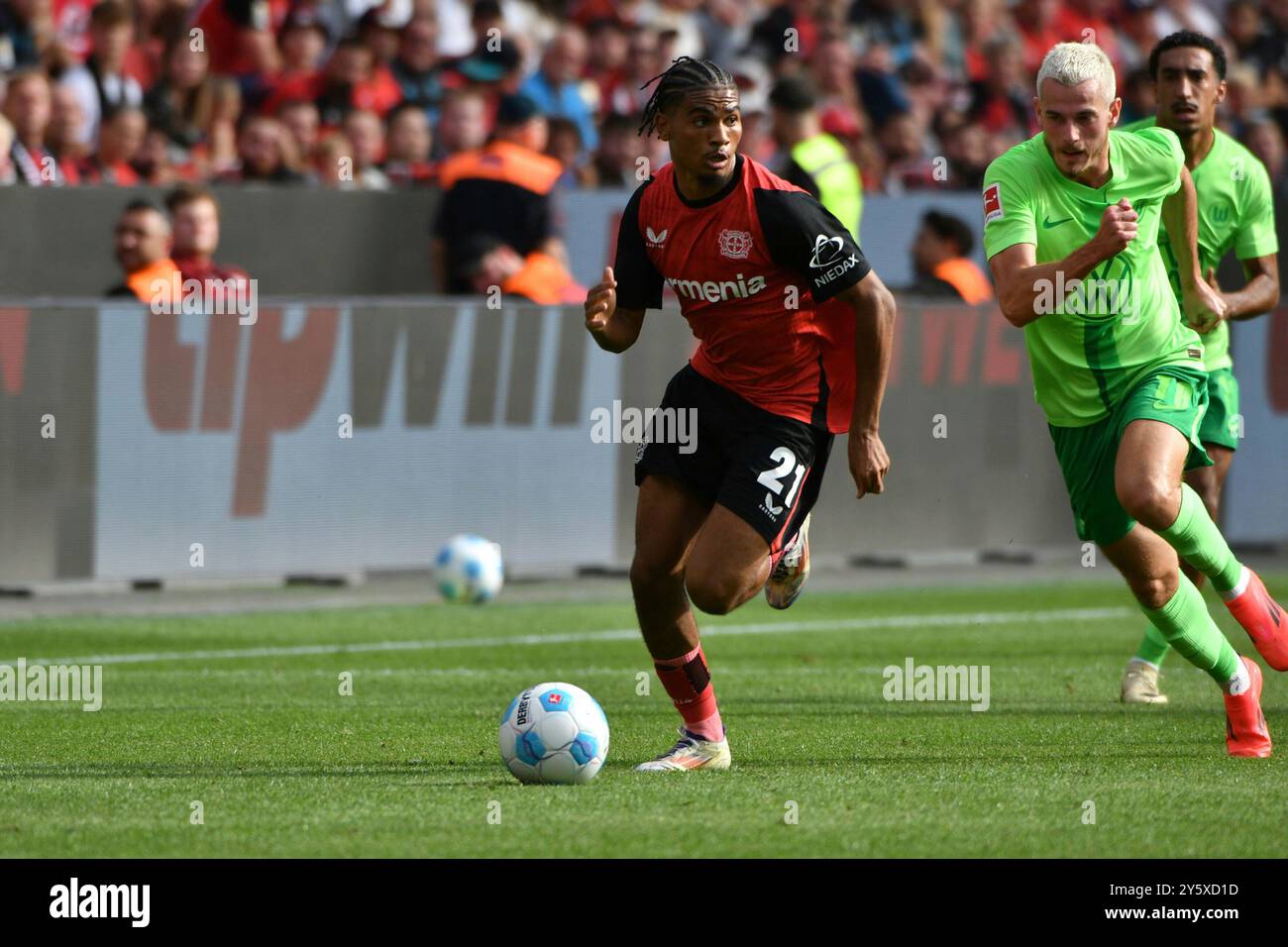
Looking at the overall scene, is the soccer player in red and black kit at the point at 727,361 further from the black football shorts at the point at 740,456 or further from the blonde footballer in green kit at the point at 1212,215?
the blonde footballer in green kit at the point at 1212,215

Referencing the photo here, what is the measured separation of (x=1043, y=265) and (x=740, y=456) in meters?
1.16

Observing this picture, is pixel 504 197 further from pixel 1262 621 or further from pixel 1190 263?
pixel 1262 621

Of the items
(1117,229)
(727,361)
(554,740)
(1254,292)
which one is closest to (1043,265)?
(1117,229)

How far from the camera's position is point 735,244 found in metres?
7.39

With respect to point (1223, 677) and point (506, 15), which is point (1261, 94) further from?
point (1223, 677)

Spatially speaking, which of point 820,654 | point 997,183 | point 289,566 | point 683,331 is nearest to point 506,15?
point 683,331

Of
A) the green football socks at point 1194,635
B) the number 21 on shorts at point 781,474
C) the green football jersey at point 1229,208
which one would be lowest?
the green football socks at point 1194,635

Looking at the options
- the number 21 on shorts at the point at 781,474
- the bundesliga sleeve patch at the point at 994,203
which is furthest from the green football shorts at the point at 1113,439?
the number 21 on shorts at the point at 781,474

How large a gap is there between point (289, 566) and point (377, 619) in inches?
48.9

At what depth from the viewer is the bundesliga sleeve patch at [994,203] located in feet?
25.2

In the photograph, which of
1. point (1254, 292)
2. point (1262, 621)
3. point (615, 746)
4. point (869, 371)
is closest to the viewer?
point (869, 371)

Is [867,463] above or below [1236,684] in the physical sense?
above

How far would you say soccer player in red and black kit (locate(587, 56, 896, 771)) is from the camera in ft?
24.0

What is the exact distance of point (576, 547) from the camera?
1478cm
